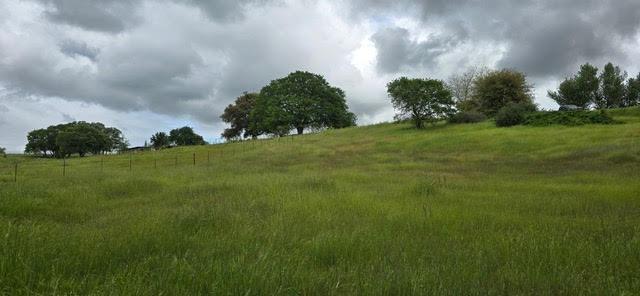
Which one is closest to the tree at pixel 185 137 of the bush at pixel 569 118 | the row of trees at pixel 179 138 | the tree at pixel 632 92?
the row of trees at pixel 179 138

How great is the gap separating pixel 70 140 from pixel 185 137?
90.1 feet

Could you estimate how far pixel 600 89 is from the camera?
83312 mm

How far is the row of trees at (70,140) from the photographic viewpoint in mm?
104250

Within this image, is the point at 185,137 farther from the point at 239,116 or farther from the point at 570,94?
the point at 570,94

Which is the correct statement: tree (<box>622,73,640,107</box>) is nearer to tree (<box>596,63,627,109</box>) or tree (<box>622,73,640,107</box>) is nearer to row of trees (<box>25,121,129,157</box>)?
tree (<box>596,63,627,109</box>)

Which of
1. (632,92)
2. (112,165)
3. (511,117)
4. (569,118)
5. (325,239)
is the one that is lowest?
(325,239)

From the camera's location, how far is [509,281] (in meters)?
5.48

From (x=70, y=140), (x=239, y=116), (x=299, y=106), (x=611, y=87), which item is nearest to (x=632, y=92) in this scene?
(x=611, y=87)

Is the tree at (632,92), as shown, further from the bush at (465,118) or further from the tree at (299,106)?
the tree at (299,106)

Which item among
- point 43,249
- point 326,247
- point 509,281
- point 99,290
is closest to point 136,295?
point 99,290

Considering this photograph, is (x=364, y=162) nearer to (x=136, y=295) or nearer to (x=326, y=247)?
(x=326, y=247)

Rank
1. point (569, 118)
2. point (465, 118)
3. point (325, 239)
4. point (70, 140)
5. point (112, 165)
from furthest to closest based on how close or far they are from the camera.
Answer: point (70, 140) < point (465, 118) < point (569, 118) < point (112, 165) < point (325, 239)

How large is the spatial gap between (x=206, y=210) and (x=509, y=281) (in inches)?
256

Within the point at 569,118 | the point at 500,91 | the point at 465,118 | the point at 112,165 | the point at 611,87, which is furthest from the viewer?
the point at 611,87
